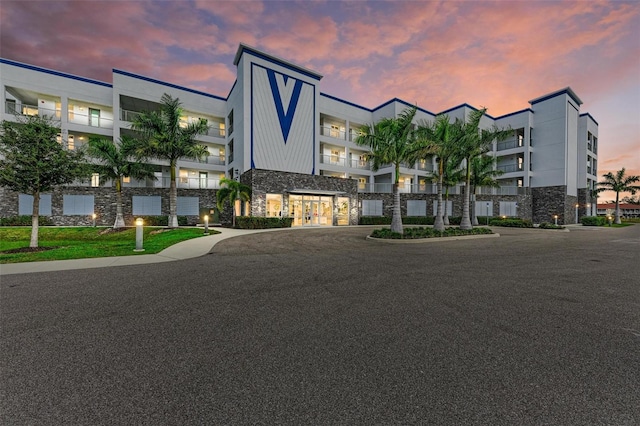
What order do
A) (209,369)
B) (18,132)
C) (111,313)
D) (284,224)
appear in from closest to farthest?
(209,369)
(111,313)
(18,132)
(284,224)

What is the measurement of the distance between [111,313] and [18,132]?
1199 centimetres

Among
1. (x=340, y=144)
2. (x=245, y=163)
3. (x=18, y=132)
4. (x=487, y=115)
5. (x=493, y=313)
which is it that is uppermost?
(x=487, y=115)

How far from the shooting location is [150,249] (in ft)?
35.7

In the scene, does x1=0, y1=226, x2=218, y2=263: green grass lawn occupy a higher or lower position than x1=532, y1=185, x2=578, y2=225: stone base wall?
lower

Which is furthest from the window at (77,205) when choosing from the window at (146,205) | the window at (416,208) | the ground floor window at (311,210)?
the window at (416,208)

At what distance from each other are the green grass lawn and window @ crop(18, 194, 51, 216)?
7.62 metres

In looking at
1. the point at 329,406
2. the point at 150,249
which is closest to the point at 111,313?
the point at 329,406

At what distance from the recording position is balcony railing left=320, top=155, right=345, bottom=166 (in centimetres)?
3356

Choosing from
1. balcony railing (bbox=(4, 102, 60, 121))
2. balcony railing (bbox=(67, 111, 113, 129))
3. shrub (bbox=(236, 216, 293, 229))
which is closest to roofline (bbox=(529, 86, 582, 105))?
shrub (bbox=(236, 216, 293, 229))

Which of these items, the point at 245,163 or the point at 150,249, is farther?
the point at 245,163

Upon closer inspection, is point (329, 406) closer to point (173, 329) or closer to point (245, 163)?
point (173, 329)

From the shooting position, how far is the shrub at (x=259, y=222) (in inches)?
908

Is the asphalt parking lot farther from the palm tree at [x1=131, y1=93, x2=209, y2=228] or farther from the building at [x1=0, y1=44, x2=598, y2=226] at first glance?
the building at [x1=0, y1=44, x2=598, y2=226]

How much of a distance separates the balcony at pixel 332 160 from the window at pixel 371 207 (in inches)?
247
